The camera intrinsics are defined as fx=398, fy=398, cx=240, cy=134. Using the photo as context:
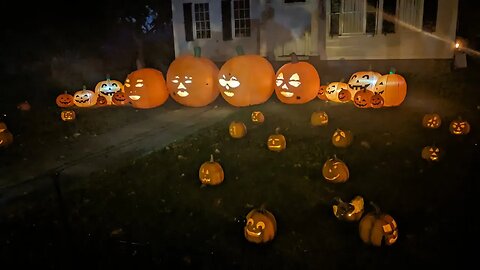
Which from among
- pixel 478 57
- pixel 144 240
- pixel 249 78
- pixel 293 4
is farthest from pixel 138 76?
pixel 478 57

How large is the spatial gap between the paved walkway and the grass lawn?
462 millimetres

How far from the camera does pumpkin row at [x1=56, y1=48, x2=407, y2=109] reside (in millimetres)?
10039

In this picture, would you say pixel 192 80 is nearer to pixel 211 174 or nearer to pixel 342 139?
pixel 342 139

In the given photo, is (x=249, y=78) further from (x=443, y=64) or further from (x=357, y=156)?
(x=443, y=64)

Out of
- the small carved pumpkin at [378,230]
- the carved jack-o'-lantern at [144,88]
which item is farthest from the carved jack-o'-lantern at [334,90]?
the small carved pumpkin at [378,230]

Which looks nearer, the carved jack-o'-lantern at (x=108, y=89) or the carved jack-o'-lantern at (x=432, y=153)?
the carved jack-o'-lantern at (x=432, y=153)

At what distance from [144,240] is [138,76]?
798 cm

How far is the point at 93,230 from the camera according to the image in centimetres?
465

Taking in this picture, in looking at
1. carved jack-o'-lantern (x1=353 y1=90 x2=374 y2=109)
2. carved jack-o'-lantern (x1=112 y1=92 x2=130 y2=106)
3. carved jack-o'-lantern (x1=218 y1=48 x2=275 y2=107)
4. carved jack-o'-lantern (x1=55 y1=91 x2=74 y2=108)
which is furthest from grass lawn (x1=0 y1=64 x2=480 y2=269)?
carved jack-o'-lantern (x1=55 y1=91 x2=74 y2=108)

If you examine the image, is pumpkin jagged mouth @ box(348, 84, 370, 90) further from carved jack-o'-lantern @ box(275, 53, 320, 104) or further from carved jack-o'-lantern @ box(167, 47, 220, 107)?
carved jack-o'-lantern @ box(167, 47, 220, 107)

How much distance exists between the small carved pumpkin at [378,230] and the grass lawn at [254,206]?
9 centimetres

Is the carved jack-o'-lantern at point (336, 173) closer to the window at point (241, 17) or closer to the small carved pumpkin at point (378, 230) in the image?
the small carved pumpkin at point (378, 230)

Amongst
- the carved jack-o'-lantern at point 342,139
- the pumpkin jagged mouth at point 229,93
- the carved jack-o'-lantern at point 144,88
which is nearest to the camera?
the carved jack-o'-lantern at point 342,139

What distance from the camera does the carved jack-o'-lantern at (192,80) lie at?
11.2 m
